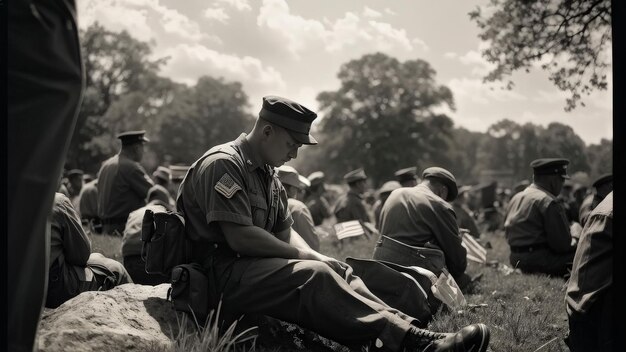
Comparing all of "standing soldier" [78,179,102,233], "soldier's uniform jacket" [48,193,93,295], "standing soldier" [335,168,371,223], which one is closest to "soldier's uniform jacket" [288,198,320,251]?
"soldier's uniform jacket" [48,193,93,295]

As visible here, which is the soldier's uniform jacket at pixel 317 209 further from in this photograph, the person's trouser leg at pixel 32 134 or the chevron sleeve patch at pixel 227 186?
the person's trouser leg at pixel 32 134

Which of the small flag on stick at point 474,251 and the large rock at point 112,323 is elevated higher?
the small flag on stick at point 474,251

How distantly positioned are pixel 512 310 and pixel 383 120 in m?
47.5

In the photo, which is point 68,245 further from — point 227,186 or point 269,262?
point 269,262

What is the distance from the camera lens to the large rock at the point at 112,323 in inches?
116

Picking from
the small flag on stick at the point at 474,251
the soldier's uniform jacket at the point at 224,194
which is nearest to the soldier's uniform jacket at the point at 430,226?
the small flag on stick at the point at 474,251

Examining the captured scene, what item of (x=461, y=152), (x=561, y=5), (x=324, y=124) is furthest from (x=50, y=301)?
(x=461, y=152)

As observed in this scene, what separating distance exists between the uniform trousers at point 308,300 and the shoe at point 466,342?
0.72 ft

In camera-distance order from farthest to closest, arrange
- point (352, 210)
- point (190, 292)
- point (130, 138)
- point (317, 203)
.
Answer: point (317, 203), point (352, 210), point (130, 138), point (190, 292)

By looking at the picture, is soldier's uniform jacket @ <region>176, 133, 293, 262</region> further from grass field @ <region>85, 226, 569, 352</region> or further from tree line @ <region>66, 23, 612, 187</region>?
tree line @ <region>66, 23, 612, 187</region>

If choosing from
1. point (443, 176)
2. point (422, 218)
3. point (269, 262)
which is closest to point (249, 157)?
point (269, 262)

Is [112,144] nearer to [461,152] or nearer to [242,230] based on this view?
[461,152]

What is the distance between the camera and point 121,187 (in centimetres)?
919

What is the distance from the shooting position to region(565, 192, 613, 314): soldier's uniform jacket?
3.08 meters
